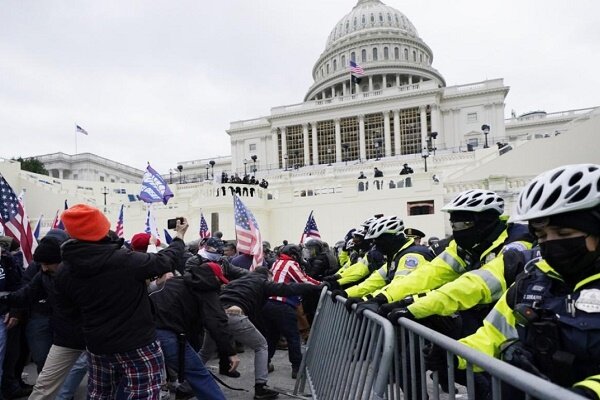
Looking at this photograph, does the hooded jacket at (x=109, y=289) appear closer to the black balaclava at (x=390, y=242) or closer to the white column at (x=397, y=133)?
the black balaclava at (x=390, y=242)

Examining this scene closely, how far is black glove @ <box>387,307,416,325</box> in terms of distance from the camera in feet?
9.25

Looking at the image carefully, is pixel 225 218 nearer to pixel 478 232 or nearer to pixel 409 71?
pixel 478 232

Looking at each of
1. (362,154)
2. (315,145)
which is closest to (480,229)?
(362,154)

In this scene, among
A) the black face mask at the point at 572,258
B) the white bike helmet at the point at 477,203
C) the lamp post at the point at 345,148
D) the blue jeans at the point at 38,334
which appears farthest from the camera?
the lamp post at the point at 345,148

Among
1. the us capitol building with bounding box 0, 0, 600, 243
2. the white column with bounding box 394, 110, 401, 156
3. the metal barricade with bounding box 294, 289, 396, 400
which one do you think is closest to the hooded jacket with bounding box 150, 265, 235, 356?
the metal barricade with bounding box 294, 289, 396, 400

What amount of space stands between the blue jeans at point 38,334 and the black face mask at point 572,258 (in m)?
5.42

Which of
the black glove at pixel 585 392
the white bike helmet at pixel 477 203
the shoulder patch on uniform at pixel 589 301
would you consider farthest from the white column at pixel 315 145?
the black glove at pixel 585 392

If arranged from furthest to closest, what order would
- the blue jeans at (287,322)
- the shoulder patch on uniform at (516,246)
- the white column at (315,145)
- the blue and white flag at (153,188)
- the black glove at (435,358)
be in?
the white column at (315,145) → the blue and white flag at (153,188) → the blue jeans at (287,322) → the shoulder patch on uniform at (516,246) → the black glove at (435,358)

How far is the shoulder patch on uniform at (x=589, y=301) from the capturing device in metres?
1.87

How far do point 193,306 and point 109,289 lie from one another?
1464 millimetres

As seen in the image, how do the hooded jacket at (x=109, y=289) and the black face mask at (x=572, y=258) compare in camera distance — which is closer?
the black face mask at (x=572, y=258)

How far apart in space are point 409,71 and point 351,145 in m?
22.1

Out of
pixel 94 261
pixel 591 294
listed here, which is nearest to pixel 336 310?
pixel 94 261

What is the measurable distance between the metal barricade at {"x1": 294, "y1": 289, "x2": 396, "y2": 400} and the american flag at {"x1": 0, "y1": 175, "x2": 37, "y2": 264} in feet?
14.5
